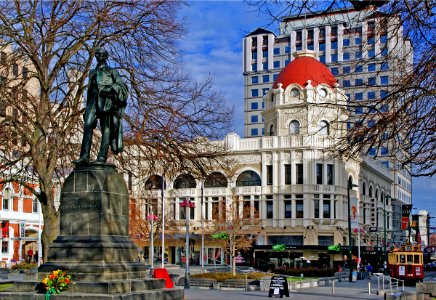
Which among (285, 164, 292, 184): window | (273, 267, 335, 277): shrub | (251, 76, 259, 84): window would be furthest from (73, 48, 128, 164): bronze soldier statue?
(251, 76, 259, 84): window

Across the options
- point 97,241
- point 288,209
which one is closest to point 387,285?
point 97,241

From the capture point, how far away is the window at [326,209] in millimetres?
74438

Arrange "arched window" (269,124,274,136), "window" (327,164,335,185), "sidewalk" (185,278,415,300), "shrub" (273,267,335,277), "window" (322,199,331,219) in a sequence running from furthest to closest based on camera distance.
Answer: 1. "arched window" (269,124,274,136)
2. "window" (327,164,335,185)
3. "window" (322,199,331,219)
4. "shrub" (273,267,335,277)
5. "sidewalk" (185,278,415,300)

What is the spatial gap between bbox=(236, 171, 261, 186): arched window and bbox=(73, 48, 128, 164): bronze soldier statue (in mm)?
60674

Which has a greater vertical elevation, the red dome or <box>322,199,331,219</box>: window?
the red dome

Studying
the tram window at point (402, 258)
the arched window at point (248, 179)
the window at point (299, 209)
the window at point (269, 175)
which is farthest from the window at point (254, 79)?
the tram window at point (402, 258)

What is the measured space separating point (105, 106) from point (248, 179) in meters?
61.4

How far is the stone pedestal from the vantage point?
15320 millimetres

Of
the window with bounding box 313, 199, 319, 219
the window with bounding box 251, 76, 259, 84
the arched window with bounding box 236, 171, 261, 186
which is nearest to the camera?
the window with bounding box 313, 199, 319, 219

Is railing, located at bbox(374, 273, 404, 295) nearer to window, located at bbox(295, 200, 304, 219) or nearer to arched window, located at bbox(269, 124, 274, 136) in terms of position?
window, located at bbox(295, 200, 304, 219)

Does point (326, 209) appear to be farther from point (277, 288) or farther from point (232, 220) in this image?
point (277, 288)

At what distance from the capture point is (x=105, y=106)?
1700cm

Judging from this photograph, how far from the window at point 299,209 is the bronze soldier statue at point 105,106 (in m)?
58.9

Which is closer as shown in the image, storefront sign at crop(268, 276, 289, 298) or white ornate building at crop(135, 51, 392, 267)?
storefront sign at crop(268, 276, 289, 298)
